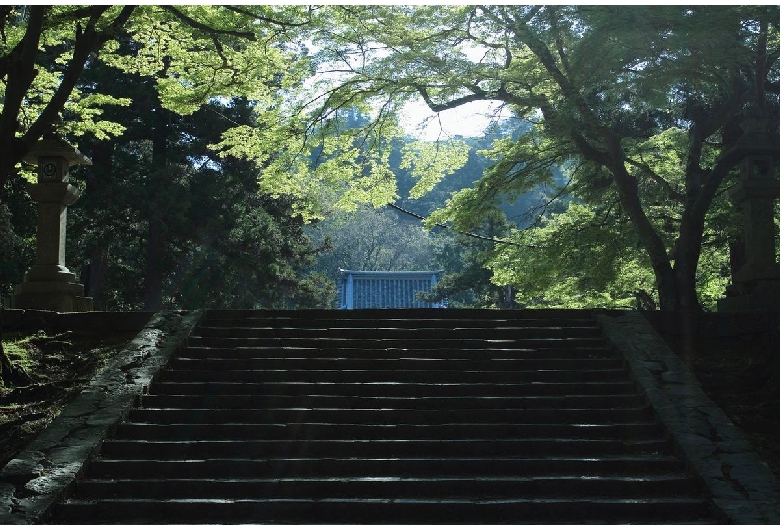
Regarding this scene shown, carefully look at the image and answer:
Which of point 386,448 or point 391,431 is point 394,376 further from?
point 386,448

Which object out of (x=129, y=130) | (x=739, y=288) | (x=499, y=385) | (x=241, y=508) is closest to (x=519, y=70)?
(x=739, y=288)

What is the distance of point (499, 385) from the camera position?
338 inches

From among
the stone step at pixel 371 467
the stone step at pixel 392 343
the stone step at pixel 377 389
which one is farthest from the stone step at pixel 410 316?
the stone step at pixel 371 467

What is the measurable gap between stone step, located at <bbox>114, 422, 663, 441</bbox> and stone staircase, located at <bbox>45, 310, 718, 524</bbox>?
0.05 feet

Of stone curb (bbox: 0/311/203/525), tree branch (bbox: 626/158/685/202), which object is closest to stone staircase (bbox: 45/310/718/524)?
stone curb (bbox: 0/311/203/525)

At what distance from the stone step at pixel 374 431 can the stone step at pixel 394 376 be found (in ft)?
3.52

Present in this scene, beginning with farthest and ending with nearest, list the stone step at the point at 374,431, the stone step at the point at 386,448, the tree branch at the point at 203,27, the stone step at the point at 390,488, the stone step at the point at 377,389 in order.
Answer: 1. the tree branch at the point at 203,27
2. the stone step at the point at 377,389
3. the stone step at the point at 374,431
4. the stone step at the point at 386,448
5. the stone step at the point at 390,488

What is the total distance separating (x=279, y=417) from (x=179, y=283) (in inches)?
566

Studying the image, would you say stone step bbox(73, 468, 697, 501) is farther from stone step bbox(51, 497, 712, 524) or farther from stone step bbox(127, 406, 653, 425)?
stone step bbox(127, 406, 653, 425)

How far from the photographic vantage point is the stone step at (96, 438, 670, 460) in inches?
290

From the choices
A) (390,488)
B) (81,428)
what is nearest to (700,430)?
(390,488)

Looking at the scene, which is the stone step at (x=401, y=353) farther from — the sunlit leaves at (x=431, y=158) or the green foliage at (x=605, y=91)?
the sunlit leaves at (x=431, y=158)

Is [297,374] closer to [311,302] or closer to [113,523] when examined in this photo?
[113,523]

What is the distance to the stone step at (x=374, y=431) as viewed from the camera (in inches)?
302
